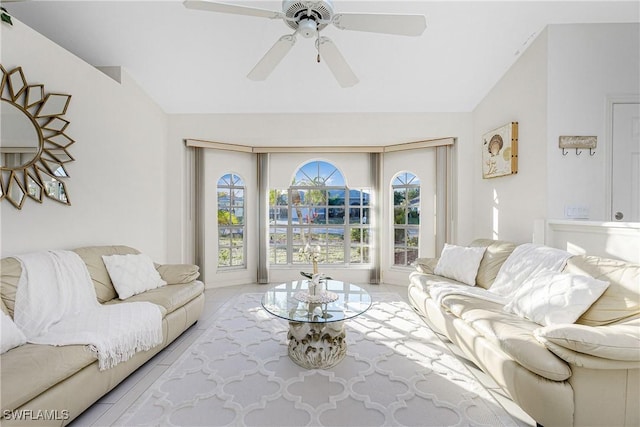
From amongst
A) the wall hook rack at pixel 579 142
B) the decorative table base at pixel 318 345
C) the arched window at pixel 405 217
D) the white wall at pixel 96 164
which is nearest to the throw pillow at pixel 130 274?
the white wall at pixel 96 164

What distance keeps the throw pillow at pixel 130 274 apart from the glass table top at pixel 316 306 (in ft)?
3.97

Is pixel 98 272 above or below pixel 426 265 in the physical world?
above

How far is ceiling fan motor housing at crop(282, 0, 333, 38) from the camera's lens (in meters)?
1.52

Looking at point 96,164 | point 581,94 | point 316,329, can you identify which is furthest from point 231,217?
point 581,94

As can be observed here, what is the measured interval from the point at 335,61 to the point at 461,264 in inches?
94.8

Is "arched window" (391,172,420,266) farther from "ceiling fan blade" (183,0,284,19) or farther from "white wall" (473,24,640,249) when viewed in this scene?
"ceiling fan blade" (183,0,284,19)

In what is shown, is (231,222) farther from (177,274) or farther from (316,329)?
(316,329)

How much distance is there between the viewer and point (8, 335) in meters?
1.54

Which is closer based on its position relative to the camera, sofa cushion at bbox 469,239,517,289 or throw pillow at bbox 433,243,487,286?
sofa cushion at bbox 469,239,517,289

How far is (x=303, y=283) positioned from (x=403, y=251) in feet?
7.29

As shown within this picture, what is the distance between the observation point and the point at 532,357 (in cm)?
146

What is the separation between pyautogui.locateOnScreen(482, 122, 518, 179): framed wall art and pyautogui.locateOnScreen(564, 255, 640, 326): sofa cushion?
1.48 m

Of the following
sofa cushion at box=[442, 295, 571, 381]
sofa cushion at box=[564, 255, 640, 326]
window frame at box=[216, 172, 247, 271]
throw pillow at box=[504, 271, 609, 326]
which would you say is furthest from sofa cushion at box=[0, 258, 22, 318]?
sofa cushion at box=[564, 255, 640, 326]

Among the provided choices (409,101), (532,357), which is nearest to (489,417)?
(532,357)
